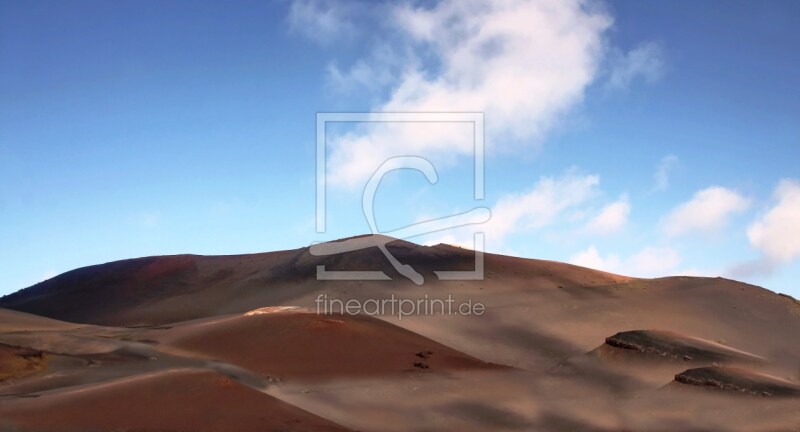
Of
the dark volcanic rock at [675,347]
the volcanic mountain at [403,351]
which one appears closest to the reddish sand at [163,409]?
the volcanic mountain at [403,351]

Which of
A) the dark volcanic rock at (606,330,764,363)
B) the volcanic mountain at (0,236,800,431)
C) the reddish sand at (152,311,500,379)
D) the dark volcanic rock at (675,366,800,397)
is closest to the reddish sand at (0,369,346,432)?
the volcanic mountain at (0,236,800,431)

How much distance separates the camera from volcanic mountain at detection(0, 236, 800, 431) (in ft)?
48.8

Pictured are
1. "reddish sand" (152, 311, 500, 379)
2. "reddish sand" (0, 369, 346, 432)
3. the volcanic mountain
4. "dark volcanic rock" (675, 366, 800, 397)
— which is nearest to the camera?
"reddish sand" (0, 369, 346, 432)

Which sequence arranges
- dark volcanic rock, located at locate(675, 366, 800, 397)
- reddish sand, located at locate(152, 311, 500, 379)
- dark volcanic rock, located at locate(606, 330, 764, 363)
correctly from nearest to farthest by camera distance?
1. dark volcanic rock, located at locate(675, 366, 800, 397)
2. reddish sand, located at locate(152, 311, 500, 379)
3. dark volcanic rock, located at locate(606, 330, 764, 363)

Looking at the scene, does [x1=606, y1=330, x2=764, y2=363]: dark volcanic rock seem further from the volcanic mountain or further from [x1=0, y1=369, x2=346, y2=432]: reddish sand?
[x1=0, y1=369, x2=346, y2=432]: reddish sand

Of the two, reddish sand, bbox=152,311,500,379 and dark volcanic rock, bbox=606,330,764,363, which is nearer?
reddish sand, bbox=152,311,500,379

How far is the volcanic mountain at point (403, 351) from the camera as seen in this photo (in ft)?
48.8

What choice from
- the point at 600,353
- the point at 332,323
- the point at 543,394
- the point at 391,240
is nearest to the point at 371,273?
the point at 391,240

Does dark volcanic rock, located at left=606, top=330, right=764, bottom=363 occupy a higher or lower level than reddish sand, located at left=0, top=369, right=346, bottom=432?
higher

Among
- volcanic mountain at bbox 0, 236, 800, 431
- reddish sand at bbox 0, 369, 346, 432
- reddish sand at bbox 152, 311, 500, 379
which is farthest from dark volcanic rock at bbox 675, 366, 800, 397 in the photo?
reddish sand at bbox 0, 369, 346, 432

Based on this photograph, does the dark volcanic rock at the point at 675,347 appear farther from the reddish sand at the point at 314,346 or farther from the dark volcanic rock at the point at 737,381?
the reddish sand at the point at 314,346

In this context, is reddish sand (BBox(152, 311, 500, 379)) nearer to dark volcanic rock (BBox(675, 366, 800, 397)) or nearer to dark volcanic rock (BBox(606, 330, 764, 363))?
dark volcanic rock (BBox(606, 330, 764, 363))

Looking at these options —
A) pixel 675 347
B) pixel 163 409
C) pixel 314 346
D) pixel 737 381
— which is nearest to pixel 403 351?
pixel 314 346

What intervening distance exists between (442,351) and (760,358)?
1000 centimetres
